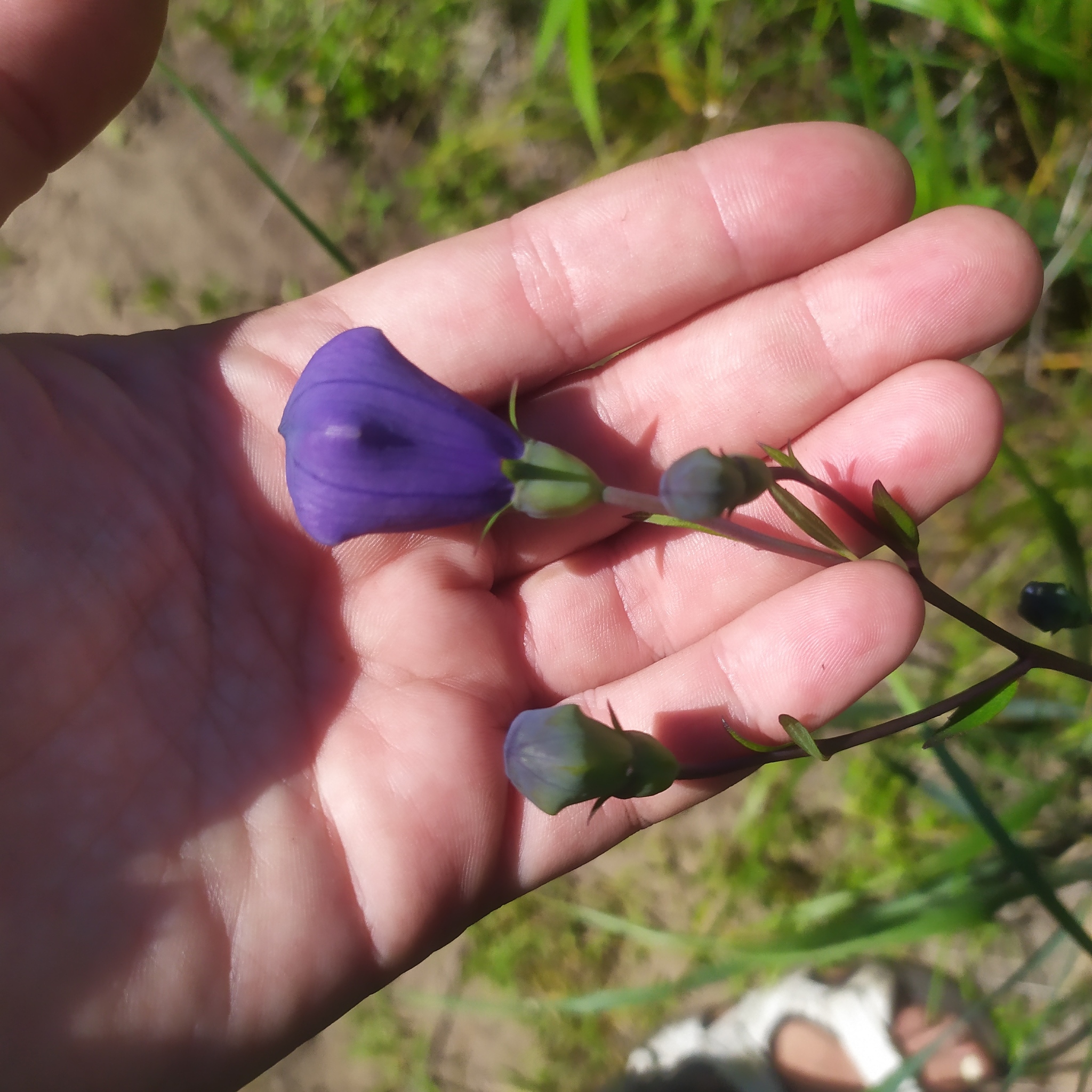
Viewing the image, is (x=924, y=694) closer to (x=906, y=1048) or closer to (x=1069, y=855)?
(x=1069, y=855)

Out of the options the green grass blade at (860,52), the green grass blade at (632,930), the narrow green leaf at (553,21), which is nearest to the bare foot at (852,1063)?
the green grass blade at (632,930)

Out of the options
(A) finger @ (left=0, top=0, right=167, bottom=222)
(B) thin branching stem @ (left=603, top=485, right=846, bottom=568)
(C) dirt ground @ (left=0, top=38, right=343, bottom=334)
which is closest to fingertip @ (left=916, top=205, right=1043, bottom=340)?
(B) thin branching stem @ (left=603, top=485, right=846, bottom=568)

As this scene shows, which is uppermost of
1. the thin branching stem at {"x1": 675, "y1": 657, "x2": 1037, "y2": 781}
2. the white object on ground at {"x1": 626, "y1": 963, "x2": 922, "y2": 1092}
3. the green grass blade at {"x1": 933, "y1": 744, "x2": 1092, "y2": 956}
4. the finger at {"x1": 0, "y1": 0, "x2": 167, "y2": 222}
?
the finger at {"x1": 0, "y1": 0, "x2": 167, "y2": 222}

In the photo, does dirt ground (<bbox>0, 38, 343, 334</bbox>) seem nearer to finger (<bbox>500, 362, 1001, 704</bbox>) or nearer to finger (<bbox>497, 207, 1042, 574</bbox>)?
finger (<bbox>497, 207, 1042, 574</bbox>)

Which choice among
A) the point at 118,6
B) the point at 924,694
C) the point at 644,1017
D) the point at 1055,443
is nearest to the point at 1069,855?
the point at 924,694

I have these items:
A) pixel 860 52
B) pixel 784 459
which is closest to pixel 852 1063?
pixel 784 459

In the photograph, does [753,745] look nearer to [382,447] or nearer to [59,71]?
[382,447]
